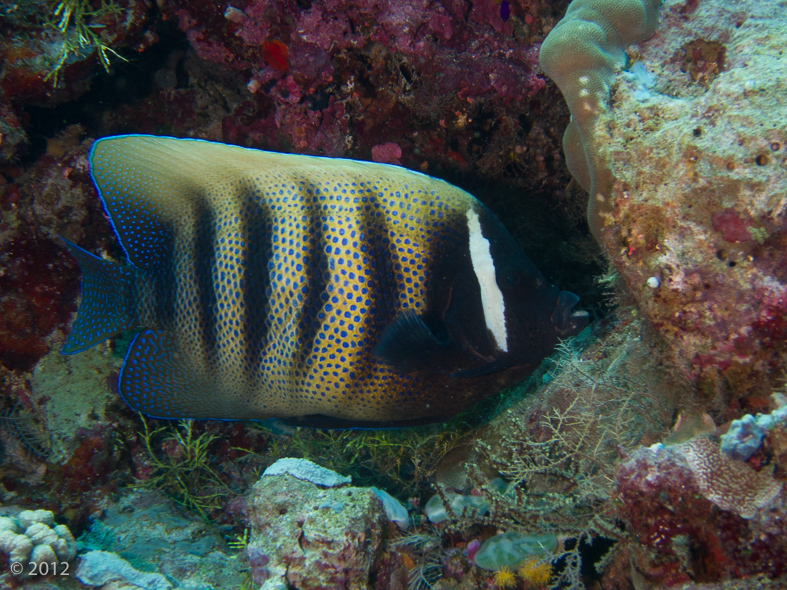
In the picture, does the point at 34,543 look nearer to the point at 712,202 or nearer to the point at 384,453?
the point at 384,453

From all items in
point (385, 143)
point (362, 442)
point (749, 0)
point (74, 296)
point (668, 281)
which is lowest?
point (362, 442)

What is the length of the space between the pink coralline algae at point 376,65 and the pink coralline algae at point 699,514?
2.14 metres

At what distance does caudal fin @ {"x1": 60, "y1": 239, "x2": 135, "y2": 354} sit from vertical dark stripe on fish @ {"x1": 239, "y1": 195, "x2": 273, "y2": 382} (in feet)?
2.02

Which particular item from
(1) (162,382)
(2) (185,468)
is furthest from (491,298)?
(2) (185,468)

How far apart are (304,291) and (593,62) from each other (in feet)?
5.33

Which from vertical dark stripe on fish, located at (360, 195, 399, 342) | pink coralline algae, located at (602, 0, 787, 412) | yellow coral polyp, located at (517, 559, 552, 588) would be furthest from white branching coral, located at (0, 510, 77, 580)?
pink coralline algae, located at (602, 0, 787, 412)

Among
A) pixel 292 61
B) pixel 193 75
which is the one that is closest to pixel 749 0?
pixel 292 61

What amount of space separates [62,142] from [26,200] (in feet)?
1.56

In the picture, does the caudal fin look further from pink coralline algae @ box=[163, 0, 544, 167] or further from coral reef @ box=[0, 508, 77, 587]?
pink coralline algae @ box=[163, 0, 544, 167]

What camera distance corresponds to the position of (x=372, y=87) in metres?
2.86

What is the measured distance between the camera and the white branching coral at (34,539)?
1977 millimetres

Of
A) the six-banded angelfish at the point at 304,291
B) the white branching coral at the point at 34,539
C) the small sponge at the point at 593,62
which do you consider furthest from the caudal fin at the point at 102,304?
the small sponge at the point at 593,62

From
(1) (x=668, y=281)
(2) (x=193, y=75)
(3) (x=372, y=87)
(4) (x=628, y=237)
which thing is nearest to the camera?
(1) (x=668, y=281)

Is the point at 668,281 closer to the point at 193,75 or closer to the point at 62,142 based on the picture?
the point at 193,75
